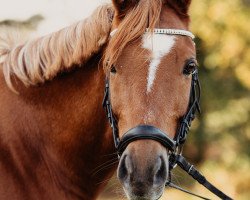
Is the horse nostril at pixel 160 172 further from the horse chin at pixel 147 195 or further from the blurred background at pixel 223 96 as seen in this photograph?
the blurred background at pixel 223 96

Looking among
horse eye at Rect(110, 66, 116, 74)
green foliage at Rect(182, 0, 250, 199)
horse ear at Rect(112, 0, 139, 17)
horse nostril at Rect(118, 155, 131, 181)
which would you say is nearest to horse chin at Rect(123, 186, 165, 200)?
horse nostril at Rect(118, 155, 131, 181)

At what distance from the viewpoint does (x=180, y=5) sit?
4250 mm

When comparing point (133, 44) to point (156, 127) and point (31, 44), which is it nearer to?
point (156, 127)

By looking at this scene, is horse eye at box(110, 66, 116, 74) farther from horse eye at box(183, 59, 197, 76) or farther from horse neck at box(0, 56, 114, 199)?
horse eye at box(183, 59, 197, 76)

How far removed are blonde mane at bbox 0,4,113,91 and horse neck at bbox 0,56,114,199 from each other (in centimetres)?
9

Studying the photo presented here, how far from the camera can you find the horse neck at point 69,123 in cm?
432

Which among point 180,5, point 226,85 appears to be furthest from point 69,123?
point 226,85

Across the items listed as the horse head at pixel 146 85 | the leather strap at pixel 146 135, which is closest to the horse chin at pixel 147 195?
the horse head at pixel 146 85

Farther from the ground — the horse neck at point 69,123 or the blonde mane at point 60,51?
the blonde mane at point 60,51

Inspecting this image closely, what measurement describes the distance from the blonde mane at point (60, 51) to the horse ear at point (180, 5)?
1.48 feet

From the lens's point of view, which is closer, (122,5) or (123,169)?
(123,169)

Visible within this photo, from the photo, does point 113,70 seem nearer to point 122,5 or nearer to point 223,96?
point 122,5

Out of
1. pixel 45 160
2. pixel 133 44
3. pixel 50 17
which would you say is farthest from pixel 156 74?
pixel 50 17

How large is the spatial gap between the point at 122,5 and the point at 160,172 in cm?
126
